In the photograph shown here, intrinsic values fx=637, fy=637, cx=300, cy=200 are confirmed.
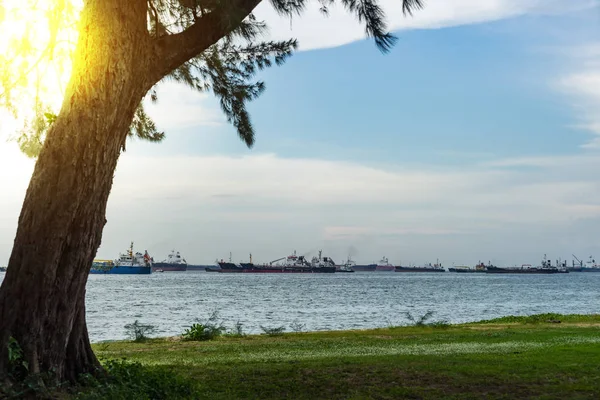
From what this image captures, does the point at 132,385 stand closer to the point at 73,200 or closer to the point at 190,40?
the point at 73,200

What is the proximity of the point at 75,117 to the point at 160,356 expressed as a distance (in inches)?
259

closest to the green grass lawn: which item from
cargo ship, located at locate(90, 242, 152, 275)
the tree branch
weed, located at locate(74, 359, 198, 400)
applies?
weed, located at locate(74, 359, 198, 400)

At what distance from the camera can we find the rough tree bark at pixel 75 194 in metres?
7.02

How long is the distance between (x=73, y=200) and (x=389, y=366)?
5.69m

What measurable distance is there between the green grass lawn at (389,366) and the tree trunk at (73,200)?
186cm

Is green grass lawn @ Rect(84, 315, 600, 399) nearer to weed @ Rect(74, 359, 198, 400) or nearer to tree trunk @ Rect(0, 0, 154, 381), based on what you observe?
weed @ Rect(74, 359, 198, 400)

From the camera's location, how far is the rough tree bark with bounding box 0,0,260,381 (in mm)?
7020

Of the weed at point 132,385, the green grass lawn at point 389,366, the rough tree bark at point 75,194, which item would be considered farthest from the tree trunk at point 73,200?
the green grass lawn at point 389,366

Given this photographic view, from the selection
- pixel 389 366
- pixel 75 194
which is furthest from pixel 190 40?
pixel 389 366

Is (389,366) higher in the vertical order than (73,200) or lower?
lower

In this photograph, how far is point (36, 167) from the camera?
293 inches

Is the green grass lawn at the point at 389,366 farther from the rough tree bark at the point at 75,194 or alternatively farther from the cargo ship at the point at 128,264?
the cargo ship at the point at 128,264

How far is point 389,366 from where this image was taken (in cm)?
1025

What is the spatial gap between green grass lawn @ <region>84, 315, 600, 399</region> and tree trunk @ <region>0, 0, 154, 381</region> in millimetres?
1864
